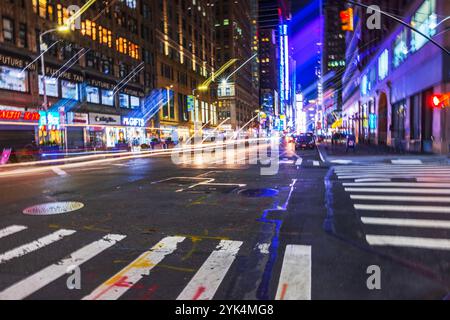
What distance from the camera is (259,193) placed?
38.8 ft

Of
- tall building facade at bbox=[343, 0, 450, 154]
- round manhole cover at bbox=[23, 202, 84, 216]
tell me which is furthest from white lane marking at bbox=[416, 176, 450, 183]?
tall building facade at bbox=[343, 0, 450, 154]

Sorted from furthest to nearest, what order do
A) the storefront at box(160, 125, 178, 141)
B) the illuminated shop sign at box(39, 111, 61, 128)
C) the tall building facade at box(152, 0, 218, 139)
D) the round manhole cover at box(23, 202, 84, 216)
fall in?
the tall building facade at box(152, 0, 218, 139) < the storefront at box(160, 125, 178, 141) < the illuminated shop sign at box(39, 111, 61, 128) < the round manhole cover at box(23, 202, 84, 216)

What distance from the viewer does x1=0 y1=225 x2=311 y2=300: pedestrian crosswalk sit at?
14.6 ft

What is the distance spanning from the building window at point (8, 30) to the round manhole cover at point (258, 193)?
32.9 metres

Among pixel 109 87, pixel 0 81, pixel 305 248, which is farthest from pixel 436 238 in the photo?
pixel 109 87

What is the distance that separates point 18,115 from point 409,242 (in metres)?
36.7

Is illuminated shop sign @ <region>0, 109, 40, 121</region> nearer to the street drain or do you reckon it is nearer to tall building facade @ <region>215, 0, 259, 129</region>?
the street drain

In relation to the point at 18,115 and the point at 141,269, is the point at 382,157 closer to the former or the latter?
the point at 141,269

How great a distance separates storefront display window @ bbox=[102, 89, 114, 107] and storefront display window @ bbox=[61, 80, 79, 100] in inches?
228

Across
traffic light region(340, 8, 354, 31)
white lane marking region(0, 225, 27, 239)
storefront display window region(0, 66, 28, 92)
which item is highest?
storefront display window region(0, 66, 28, 92)

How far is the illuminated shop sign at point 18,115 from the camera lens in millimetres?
33156

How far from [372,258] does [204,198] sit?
6.15 meters
